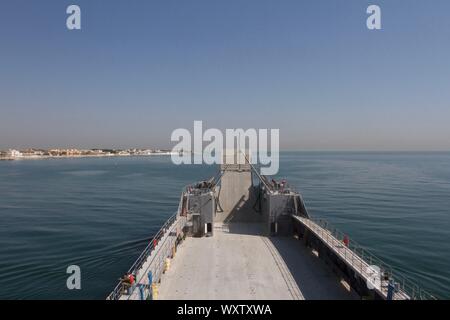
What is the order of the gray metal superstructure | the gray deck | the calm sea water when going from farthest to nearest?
the calm sea water → the gray deck → the gray metal superstructure

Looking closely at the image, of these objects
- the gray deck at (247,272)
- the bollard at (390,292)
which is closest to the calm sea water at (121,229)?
the gray deck at (247,272)

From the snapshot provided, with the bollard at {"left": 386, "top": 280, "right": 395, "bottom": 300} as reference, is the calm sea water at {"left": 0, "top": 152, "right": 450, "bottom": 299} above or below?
below

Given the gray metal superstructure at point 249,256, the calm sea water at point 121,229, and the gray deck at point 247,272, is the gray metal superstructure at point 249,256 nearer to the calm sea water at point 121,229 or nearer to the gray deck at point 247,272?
the gray deck at point 247,272

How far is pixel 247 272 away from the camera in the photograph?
60.9ft

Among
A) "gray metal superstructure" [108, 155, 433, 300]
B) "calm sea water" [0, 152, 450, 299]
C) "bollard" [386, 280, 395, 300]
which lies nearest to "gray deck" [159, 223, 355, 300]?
"gray metal superstructure" [108, 155, 433, 300]

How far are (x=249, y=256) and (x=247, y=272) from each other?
3020 millimetres

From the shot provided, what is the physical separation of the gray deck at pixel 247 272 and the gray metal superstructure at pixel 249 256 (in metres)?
0.05

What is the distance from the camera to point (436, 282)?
2428 cm

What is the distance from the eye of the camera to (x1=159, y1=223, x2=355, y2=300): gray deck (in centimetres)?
1588

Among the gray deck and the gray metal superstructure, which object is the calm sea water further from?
the gray deck

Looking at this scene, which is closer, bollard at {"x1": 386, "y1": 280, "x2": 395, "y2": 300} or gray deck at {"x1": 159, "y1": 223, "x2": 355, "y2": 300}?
bollard at {"x1": 386, "y1": 280, "x2": 395, "y2": 300}

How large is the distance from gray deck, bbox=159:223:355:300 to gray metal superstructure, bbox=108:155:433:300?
0.05 m

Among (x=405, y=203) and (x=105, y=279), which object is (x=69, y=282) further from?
(x=405, y=203)
